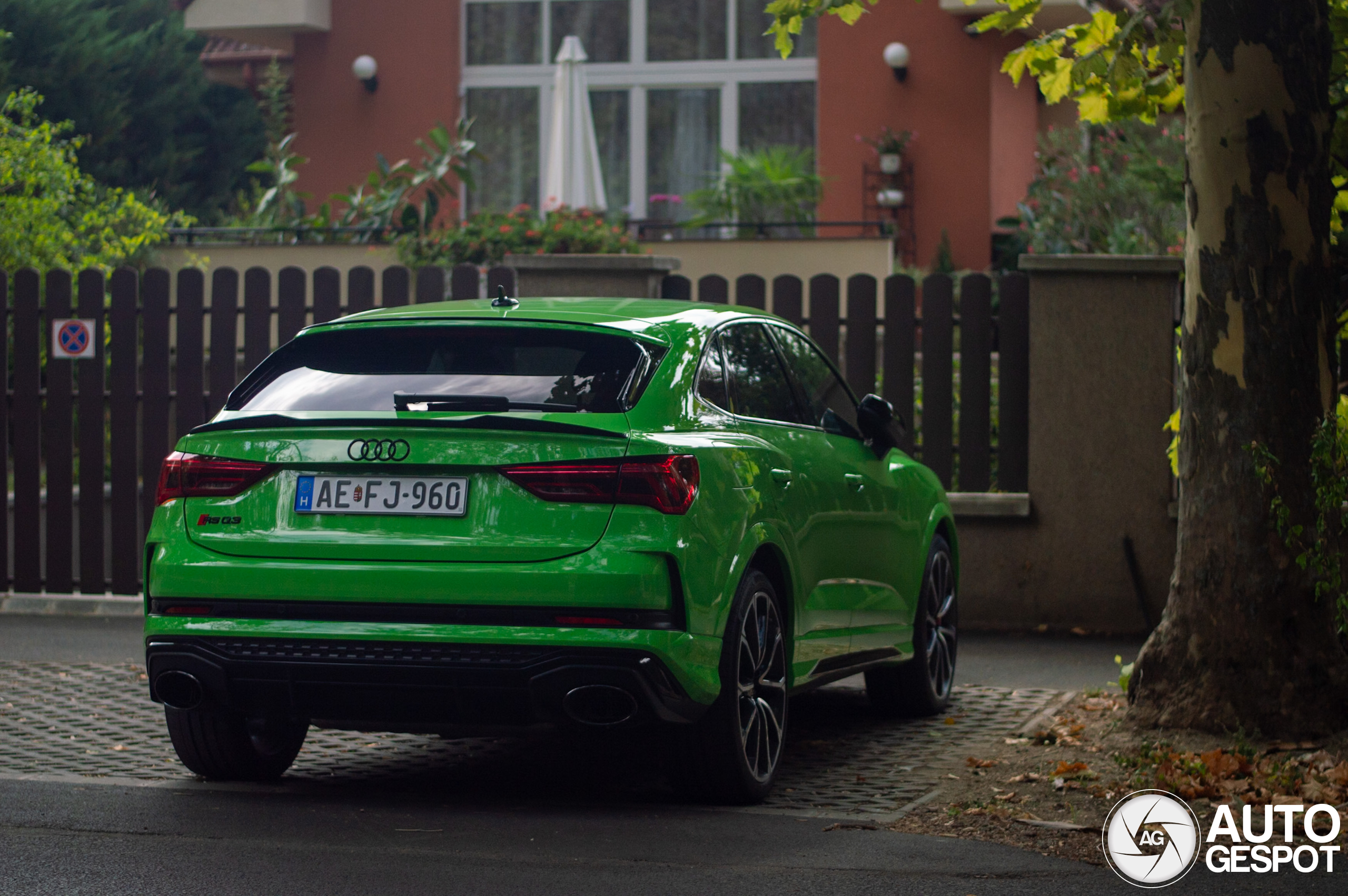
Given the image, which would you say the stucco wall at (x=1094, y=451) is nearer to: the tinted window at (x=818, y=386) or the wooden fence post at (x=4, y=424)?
the tinted window at (x=818, y=386)

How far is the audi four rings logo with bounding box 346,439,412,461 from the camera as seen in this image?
5.34m

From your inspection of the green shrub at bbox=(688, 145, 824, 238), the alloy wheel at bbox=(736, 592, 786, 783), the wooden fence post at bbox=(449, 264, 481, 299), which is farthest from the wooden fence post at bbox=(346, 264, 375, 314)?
the green shrub at bbox=(688, 145, 824, 238)

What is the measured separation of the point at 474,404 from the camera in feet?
→ 17.8

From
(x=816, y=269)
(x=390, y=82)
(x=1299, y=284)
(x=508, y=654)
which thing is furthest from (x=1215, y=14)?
(x=390, y=82)

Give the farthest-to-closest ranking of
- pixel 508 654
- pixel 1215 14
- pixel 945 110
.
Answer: pixel 945 110
pixel 1215 14
pixel 508 654

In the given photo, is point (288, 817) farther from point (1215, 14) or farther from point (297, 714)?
point (1215, 14)

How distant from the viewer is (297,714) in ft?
18.0

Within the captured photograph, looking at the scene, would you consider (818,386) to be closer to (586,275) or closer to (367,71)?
(586,275)

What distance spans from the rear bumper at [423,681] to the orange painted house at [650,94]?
1624 centimetres

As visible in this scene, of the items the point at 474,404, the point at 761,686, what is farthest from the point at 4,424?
the point at 761,686

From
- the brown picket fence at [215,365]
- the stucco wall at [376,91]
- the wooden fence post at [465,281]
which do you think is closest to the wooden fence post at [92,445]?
the brown picket fence at [215,365]

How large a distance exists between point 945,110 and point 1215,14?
15.1 meters

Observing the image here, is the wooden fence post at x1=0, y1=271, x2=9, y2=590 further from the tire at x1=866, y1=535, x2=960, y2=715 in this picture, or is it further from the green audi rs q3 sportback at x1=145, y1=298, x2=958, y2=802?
the tire at x1=866, y1=535, x2=960, y2=715

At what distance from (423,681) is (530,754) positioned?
1.68 meters
